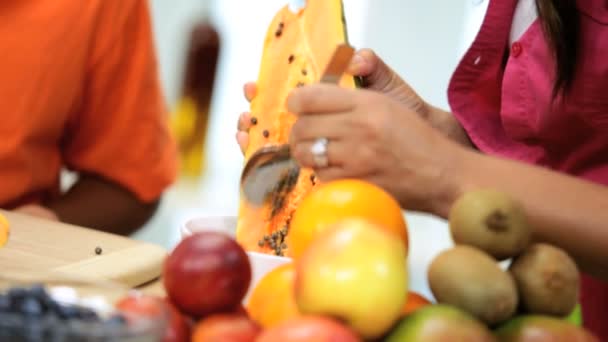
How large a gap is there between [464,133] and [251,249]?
384mm

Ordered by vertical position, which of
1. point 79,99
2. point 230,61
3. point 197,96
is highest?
point 79,99

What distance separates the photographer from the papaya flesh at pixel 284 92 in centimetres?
71

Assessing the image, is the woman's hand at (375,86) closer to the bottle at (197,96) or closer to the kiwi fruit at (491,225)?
the kiwi fruit at (491,225)

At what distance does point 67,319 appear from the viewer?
37cm

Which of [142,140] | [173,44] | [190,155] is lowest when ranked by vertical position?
[190,155]

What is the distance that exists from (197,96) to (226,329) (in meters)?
2.27

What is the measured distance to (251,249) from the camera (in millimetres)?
748

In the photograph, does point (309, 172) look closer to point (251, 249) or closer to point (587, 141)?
point (251, 249)

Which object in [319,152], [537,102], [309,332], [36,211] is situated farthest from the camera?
[36,211]

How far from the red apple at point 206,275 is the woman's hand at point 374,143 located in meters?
0.19

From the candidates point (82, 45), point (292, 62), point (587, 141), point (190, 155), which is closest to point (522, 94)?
point (587, 141)

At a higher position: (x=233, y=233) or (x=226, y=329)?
(x=226, y=329)

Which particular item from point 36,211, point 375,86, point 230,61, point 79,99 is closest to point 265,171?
point 375,86

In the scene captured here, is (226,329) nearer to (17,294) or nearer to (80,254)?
(17,294)
